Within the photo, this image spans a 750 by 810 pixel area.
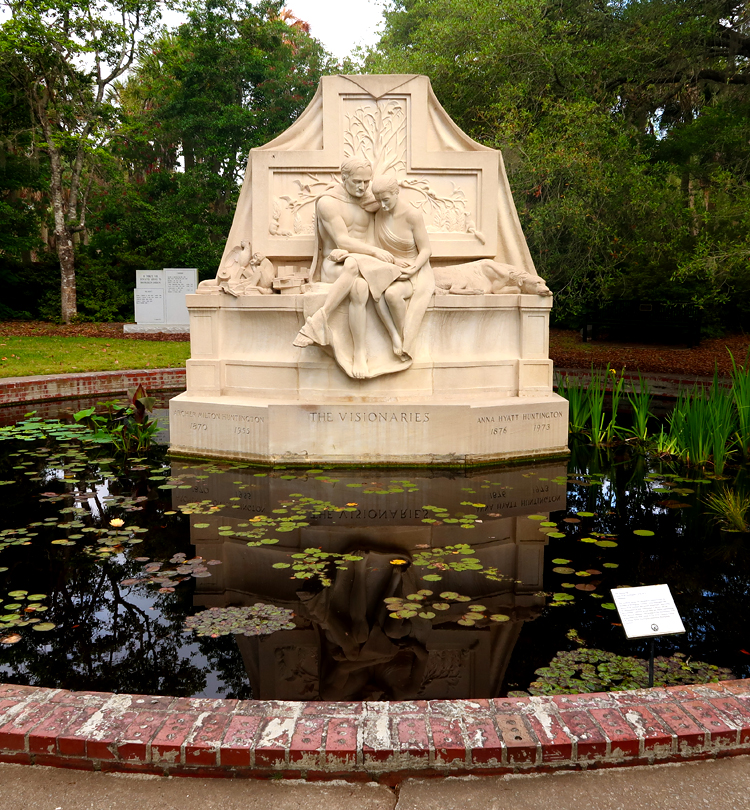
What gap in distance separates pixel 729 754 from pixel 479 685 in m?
0.94

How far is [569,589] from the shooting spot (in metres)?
4.23

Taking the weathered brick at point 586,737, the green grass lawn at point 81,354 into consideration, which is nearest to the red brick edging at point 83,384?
the green grass lawn at point 81,354

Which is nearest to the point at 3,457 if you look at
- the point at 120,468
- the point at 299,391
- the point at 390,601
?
the point at 120,468

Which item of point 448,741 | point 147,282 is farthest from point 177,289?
point 448,741

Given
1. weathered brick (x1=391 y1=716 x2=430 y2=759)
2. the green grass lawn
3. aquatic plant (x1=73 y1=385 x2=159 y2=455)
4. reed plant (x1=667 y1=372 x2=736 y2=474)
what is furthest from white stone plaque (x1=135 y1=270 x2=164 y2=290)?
weathered brick (x1=391 y1=716 x2=430 y2=759)

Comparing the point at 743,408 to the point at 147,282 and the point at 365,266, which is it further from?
the point at 147,282

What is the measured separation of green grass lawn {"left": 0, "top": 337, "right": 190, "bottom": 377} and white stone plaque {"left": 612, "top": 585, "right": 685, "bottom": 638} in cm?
1085

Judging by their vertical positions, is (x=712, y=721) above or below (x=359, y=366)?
below

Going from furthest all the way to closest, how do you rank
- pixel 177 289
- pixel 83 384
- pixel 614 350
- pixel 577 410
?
1. pixel 177 289
2. pixel 614 350
3. pixel 83 384
4. pixel 577 410

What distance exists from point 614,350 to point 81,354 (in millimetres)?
10977

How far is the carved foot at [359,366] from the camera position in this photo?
22.8ft

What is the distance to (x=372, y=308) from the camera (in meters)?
6.98

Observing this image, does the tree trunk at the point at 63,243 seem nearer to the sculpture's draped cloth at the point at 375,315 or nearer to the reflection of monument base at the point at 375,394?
the reflection of monument base at the point at 375,394

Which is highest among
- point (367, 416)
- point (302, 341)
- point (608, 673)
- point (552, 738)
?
point (302, 341)
